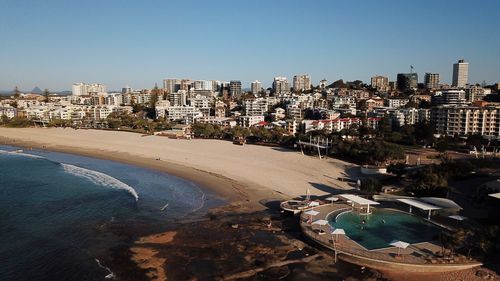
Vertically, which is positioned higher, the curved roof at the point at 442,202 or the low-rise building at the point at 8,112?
the low-rise building at the point at 8,112

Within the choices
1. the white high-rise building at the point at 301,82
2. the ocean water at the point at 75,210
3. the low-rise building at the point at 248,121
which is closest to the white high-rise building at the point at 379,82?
the white high-rise building at the point at 301,82

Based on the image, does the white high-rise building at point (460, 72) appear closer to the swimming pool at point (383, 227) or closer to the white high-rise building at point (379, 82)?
the white high-rise building at point (379, 82)

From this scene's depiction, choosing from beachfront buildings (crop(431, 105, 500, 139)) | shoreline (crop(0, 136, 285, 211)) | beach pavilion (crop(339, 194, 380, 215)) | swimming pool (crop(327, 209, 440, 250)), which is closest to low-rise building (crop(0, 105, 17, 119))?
shoreline (crop(0, 136, 285, 211))

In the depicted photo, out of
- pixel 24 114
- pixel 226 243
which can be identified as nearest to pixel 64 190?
pixel 226 243

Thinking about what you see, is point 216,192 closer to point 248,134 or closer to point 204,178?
point 204,178

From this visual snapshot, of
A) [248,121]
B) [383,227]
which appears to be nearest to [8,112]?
[248,121]

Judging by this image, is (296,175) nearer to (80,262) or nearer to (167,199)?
(167,199)

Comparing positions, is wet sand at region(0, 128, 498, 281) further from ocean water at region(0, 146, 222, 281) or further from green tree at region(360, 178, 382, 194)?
green tree at region(360, 178, 382, 194)
